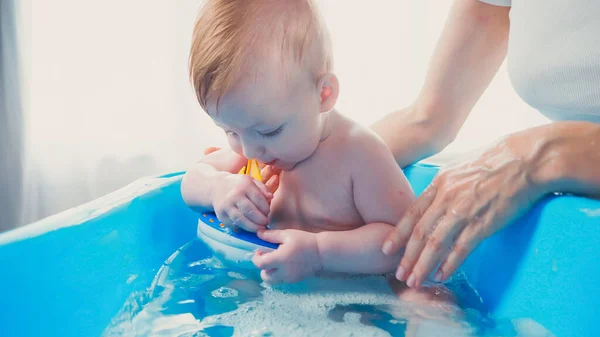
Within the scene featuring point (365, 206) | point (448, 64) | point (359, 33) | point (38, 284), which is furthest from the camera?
point (359, 33)

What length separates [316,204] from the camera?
90 centimetres

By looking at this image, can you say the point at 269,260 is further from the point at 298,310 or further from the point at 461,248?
the point at 461,248

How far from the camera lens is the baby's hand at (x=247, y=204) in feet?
2.82

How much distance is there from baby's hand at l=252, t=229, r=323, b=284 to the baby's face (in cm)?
12

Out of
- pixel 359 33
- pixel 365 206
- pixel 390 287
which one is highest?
pixel 359 33

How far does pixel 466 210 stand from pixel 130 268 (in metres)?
0.50

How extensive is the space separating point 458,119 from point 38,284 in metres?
0.77

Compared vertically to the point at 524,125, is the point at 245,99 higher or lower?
higher

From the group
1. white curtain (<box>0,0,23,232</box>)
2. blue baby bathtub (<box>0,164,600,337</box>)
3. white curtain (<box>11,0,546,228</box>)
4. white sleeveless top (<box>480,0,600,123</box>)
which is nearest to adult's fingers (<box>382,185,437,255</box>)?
blue baby bathtub (<box>0,164,600,337</box>)

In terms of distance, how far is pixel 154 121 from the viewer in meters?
2.03

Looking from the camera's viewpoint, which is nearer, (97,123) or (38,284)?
(38,284)

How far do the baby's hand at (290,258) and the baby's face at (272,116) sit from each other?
0.38 ft

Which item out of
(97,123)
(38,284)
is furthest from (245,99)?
(97,123)

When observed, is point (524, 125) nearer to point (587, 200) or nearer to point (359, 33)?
point (359, 33)
